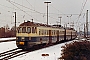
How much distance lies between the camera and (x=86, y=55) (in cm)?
1672

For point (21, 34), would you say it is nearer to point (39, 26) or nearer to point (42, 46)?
point (39, 26)

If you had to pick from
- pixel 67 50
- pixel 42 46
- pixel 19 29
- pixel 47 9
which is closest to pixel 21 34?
pixel 19 29

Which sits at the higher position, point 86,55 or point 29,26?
point 29,26

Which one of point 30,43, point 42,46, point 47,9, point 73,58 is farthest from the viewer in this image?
point 47,9

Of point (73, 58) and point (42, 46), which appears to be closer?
point (73, 58)

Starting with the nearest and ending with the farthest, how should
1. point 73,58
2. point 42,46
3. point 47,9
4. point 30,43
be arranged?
point 73,58, point 30,43, point 42,46, point 47,9

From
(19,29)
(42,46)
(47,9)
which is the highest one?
(47,9)

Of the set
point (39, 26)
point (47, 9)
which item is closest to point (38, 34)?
point (39, 26)

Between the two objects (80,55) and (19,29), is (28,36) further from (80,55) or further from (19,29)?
(80,55)

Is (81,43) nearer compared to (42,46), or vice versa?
(81,43)

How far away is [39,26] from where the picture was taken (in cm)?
2728

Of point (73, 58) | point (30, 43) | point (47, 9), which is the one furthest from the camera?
point (47, 9)

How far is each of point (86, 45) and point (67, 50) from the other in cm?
138

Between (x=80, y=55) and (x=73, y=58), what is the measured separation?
0.53 meters
